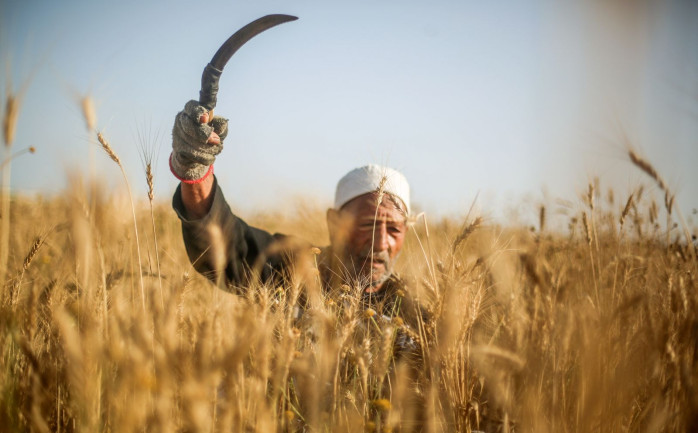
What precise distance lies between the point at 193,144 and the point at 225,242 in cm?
76

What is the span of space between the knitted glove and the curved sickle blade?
0.06m

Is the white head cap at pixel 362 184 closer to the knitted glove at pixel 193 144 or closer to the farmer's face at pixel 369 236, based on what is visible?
the farmer's face at pixel 369 236

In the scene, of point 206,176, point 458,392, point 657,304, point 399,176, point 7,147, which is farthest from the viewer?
point 399,176

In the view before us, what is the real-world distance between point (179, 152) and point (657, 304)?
7.02 ft

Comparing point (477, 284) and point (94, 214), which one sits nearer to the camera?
point (94, 214)

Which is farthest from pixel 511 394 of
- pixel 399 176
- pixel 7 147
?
pixel 399 176

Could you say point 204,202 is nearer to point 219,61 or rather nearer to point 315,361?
point 219,61

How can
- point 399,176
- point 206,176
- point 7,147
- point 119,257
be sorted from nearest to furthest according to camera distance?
1. point 7,147
2. point 119,257
3. point 206,176
4. point 399,176

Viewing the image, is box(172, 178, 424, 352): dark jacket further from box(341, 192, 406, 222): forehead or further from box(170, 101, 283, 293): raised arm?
box(341, 192, 406, 222): forehead

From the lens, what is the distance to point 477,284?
1310 millimetres

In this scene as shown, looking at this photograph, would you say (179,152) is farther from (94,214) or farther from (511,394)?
(511,394)

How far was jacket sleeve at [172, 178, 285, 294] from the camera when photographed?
7.27 ft

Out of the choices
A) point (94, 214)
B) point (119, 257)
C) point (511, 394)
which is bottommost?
point (511, 394)

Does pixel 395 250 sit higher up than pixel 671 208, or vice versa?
pixel 671 208
